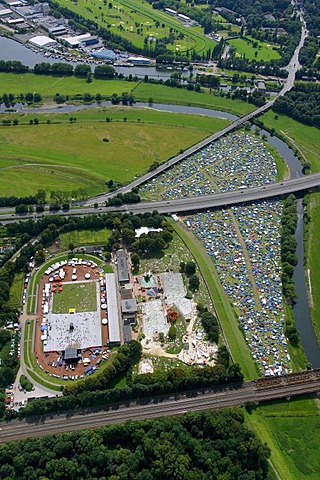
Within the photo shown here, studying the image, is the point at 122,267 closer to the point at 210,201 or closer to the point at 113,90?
the point at 210,201

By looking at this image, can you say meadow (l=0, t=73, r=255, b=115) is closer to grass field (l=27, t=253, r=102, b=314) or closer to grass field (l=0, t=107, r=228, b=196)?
grass field (l=0, t=107, r=228, b=196)

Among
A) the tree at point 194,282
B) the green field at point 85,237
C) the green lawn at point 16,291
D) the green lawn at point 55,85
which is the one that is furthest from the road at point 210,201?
the green lawn at point 55,85

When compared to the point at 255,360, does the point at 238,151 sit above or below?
→ above

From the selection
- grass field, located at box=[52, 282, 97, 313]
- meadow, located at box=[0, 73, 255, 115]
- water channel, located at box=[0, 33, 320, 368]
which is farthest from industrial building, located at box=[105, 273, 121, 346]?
meadow, located at box=[0, 73, 255, 115]

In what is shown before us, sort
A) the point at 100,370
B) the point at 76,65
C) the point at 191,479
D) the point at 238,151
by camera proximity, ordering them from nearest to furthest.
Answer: the point at 191,479
the point at 100,370
the point at 238,151
the point at 76,65

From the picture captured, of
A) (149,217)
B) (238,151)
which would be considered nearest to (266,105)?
(238,151)

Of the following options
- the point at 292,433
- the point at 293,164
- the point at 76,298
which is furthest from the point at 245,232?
the point at 292,433

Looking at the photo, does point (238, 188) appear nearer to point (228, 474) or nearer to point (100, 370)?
point (100, 370)
